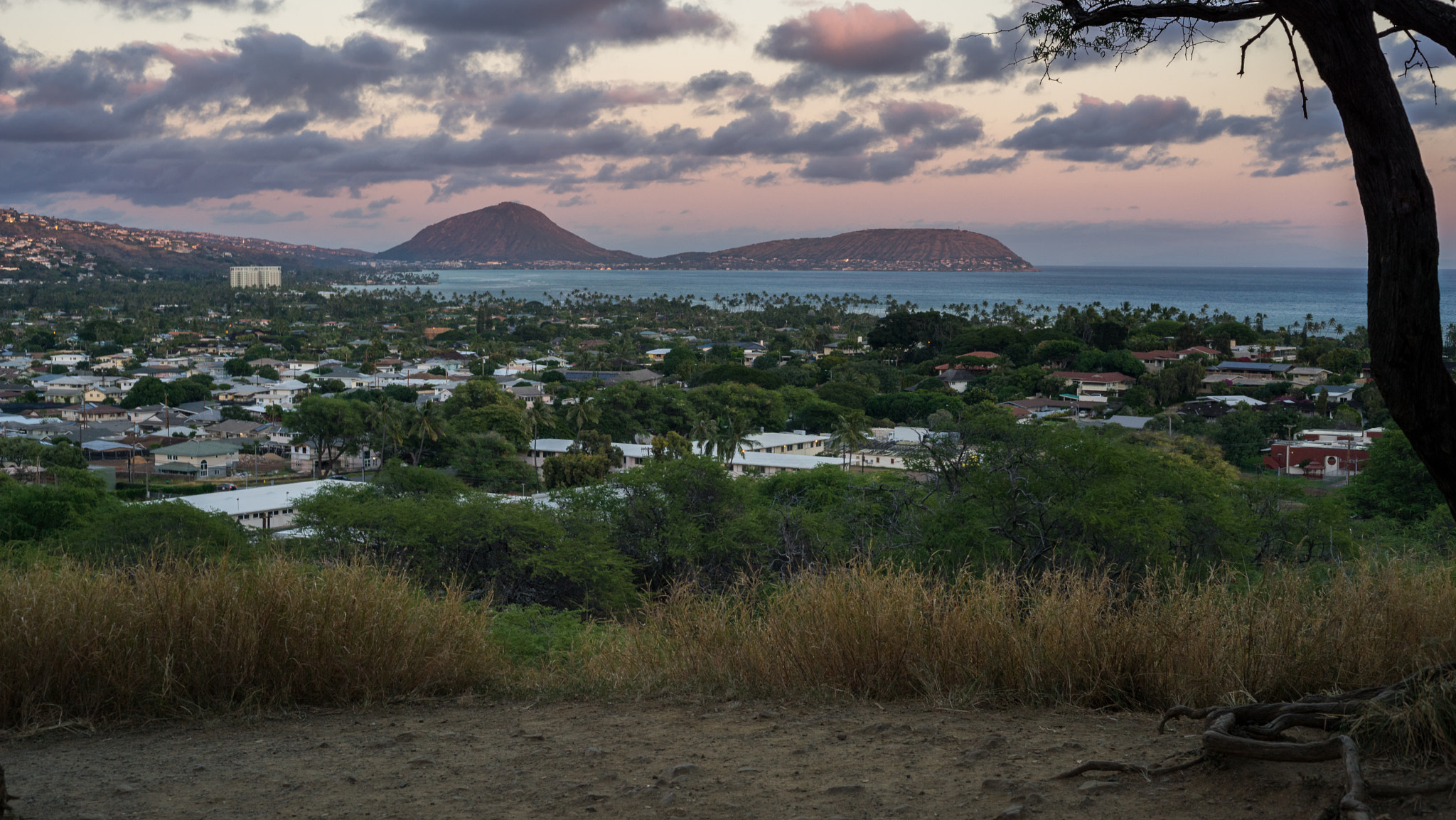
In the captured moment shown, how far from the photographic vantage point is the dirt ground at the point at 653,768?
3.28 m

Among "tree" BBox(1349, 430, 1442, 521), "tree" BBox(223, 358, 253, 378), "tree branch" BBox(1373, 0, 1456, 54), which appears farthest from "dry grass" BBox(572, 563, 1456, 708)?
"tree" BBox(223, 358, 253, 378)

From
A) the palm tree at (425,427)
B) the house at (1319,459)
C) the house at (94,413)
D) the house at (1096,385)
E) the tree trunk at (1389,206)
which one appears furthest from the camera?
the house at (1096,385)

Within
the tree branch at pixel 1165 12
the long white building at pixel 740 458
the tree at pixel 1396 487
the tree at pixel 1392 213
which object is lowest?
the long white building at pixel 740 458

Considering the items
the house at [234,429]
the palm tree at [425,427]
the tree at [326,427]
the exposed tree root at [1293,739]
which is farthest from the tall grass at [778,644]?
the house at [234,429]

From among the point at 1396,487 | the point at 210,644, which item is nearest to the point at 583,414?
the point at 1396,487

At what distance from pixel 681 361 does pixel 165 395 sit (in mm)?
33485

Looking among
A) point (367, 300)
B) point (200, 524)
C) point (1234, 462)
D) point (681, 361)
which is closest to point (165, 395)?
point (681, 361)

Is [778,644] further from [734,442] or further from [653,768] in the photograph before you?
[734,442]

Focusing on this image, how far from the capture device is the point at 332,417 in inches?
1852

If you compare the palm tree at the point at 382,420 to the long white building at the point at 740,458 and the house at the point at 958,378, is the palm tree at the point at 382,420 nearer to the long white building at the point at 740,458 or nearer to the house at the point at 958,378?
the long white building at the point at 740,458

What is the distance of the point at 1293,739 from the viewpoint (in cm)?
363

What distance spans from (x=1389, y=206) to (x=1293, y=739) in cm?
182

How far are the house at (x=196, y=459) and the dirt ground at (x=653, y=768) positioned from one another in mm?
43839

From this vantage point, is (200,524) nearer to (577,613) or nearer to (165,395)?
(577,613)
